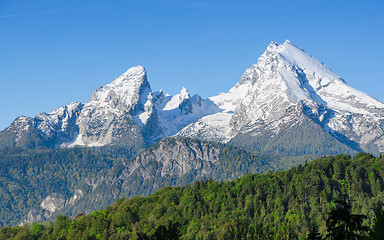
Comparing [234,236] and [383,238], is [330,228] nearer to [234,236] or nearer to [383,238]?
[383,238]

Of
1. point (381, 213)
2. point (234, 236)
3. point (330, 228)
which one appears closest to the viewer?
point (330, 228)

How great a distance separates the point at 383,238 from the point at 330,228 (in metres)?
9.30

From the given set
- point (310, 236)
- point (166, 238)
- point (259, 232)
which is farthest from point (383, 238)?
point (259, 232)

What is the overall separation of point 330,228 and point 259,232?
64603 millimetres

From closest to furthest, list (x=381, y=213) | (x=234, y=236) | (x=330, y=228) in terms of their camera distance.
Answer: (x=330, y=228) → (x=381, y=213) → (x=234, y=236)

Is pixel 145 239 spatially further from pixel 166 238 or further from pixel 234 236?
pixel 234 236

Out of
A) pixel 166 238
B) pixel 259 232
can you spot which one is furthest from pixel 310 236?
pixel 259 232

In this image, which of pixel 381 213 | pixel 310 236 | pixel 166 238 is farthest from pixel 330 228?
pixel 166 238

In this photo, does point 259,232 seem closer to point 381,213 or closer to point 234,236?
point 234,236

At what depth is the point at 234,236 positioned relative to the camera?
163250 millimetres

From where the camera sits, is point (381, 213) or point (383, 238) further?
point (381, 213)

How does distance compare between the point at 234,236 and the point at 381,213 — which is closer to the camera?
the point at 381,213

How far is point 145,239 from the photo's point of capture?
11556 cm

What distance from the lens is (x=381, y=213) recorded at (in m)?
113
